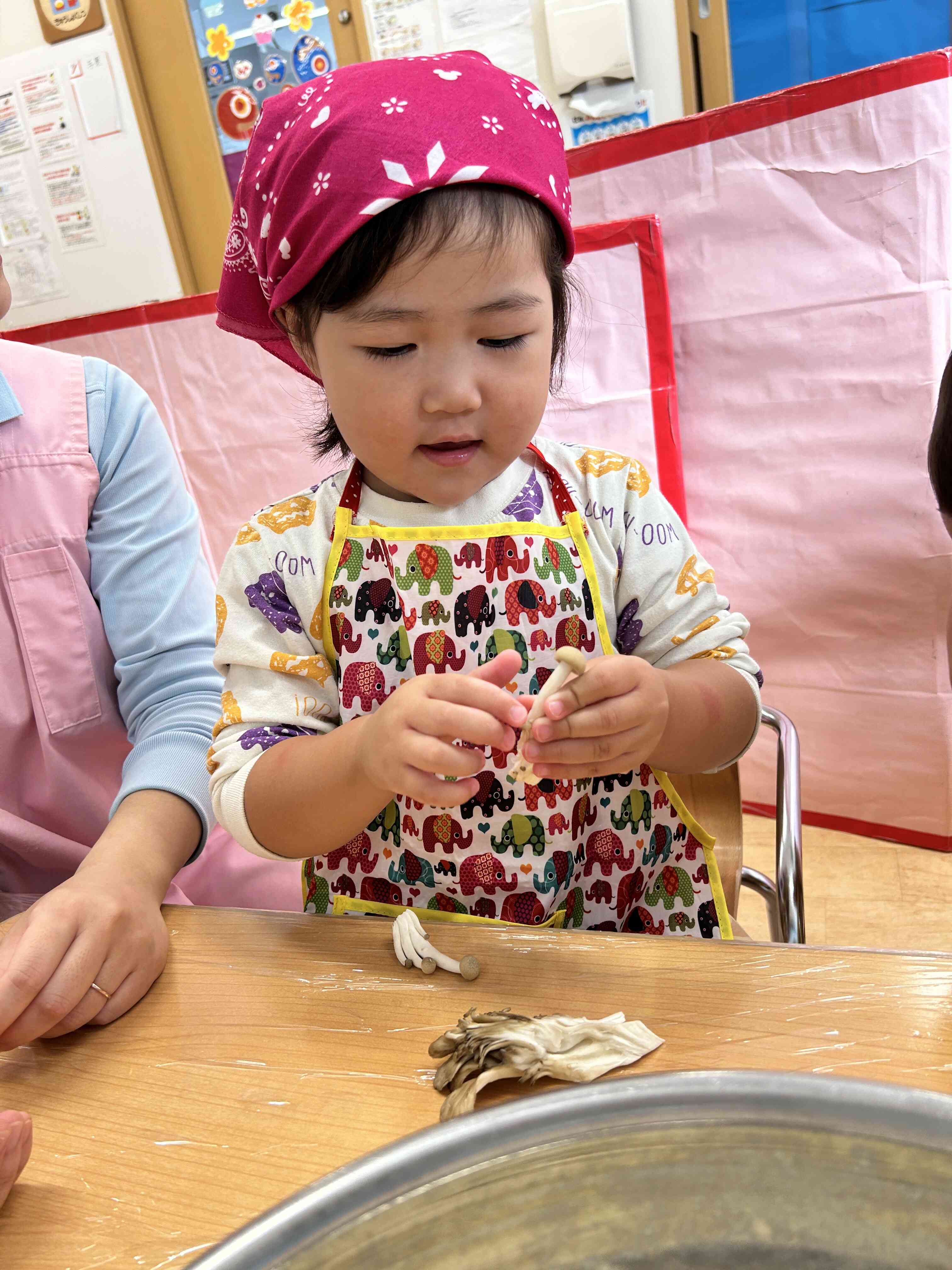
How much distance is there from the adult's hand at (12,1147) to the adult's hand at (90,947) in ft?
0.36

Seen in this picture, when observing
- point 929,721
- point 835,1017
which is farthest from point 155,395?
point 835,1017

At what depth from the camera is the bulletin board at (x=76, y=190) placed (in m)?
2.80

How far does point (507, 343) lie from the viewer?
69 cm

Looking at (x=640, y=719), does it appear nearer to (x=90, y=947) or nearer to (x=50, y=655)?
(x=90, y=947)

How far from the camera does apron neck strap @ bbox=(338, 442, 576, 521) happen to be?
33.1 inches

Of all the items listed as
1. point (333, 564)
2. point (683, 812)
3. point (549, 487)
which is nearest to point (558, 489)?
point (549, 487)

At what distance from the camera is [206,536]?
8.54 ft

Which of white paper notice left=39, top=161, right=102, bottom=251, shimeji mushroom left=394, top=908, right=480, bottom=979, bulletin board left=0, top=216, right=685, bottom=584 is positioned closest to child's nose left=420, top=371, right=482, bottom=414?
shimeji mushroom left=394, top=908, right=480, bottom=979

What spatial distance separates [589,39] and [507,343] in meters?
1.84

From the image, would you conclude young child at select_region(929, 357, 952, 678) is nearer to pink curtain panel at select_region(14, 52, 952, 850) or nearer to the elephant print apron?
the elephant print apron

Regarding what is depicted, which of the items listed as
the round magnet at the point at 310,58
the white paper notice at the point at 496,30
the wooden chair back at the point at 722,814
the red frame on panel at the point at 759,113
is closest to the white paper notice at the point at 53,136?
the round magnet at the point at 310,58

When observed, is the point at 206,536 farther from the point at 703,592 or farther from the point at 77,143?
the point at 703,592

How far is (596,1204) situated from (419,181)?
0.60m

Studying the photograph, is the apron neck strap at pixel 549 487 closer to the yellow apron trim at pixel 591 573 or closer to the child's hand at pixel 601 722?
the yellow apron trim at pixel 591 573
